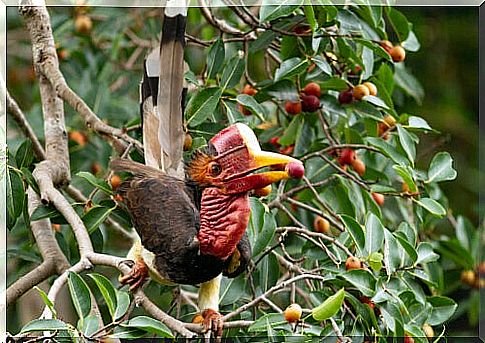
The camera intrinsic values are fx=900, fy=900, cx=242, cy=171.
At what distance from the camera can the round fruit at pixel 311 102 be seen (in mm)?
1255

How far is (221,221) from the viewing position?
3.16 ft

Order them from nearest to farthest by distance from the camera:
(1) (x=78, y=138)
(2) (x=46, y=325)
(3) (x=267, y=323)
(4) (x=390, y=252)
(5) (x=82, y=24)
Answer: (2) (x=46, y=325) < (3) (x=267, y=323) < (4) (x=390, y=252) < (1) (x=78, y=138) < (5) (x=82, y=24)

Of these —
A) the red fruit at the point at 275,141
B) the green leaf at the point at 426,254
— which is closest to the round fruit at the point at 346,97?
the red fruit at the point at 275,141

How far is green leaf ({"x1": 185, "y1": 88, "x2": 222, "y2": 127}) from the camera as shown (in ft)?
3.74

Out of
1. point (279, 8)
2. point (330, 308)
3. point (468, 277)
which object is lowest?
point (468, 277)

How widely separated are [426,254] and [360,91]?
9.6 inches

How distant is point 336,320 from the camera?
1039 mm

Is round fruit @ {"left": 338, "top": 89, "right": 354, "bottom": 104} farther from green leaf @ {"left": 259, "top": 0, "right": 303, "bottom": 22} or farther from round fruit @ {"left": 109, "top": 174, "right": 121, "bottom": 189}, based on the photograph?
round fruit @ {"left": 109, "top": 174, "right": 121, "bottom": 189}

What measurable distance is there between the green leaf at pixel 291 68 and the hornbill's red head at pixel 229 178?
0.25 meters

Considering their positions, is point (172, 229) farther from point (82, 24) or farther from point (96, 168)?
point (82, 24)

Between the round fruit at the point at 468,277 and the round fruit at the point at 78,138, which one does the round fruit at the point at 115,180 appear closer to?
the round fruit at the point at 78,138

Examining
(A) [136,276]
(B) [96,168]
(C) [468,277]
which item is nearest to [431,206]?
(A) [136,276]

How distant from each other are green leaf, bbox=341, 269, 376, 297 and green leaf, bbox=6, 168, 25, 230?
0.40 metres

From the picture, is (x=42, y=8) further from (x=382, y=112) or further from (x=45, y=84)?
(x=382, y=112)
